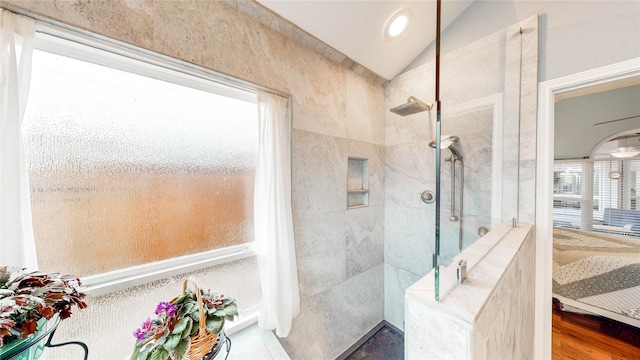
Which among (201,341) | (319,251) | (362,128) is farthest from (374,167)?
(201,341)

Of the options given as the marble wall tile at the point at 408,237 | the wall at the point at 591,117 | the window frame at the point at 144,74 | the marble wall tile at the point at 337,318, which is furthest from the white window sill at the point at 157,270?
the wall at the point at 591,117

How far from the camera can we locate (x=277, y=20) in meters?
1.22

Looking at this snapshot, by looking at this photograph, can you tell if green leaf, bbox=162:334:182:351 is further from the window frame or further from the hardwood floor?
the hardwood floor

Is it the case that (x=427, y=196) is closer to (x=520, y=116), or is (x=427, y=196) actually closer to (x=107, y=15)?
(x=520, y=116)

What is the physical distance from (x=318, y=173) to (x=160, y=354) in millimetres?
Result: 1143

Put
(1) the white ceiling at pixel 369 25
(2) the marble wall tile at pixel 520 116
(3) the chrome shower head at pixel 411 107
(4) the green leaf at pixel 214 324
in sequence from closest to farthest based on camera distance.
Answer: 1. (4) the green leaf at pixel 214 324
2. (1) the white ceiling at pixel 369 25
3. (2) the marble wall tile at pixel 520 116
4. (3) the chrome shower head at pixel 411 107

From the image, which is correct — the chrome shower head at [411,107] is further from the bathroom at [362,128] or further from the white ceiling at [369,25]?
the white ceiling at [369,25]

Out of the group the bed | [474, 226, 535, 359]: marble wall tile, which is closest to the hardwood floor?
the bed

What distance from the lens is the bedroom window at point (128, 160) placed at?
0.78 metres

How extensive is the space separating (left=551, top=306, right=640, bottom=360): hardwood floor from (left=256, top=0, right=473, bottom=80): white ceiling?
8.21 ft

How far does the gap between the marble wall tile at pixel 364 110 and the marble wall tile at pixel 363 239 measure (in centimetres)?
65

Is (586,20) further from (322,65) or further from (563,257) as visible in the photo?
(563,257)

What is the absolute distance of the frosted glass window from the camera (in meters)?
0.78

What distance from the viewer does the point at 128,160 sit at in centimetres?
92
